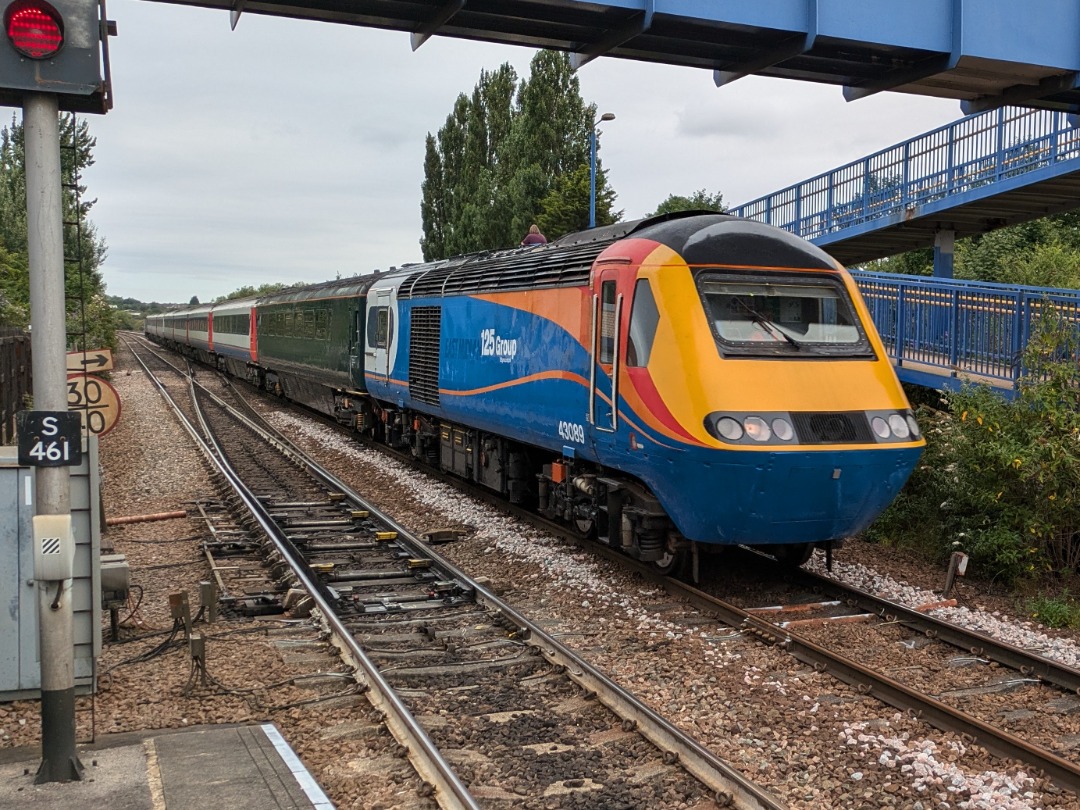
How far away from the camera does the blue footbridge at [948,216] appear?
37.6 feet

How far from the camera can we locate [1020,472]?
9.18 m

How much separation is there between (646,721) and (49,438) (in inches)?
138

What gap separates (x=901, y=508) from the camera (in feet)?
36.4

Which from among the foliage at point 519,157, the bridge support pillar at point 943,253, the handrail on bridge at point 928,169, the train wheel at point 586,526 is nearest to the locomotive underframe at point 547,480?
the train wheel at point 586,526

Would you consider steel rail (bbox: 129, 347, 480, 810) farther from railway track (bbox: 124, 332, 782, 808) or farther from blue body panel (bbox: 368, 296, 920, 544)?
blue body panel (bbox: 368, 296, 920, 544)

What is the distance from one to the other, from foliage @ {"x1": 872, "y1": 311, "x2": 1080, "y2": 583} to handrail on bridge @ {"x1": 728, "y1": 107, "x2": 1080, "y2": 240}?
5.54 meters

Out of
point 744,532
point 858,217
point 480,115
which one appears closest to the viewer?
Result: point 744,532

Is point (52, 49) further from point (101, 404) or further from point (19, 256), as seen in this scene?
point (19, 256)

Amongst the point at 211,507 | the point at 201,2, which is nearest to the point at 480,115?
the point at 211,507

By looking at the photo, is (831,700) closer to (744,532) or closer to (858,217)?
(744,532)

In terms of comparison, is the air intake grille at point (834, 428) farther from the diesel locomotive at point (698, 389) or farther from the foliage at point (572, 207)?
the foliage at point (572, 207)

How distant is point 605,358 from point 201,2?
4.35m

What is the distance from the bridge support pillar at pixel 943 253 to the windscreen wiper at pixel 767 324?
10.5m

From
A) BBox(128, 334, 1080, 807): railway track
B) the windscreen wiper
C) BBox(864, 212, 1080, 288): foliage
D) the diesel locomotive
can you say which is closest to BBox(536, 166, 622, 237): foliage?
BBox(864, 212, 1080, 288): foliage
